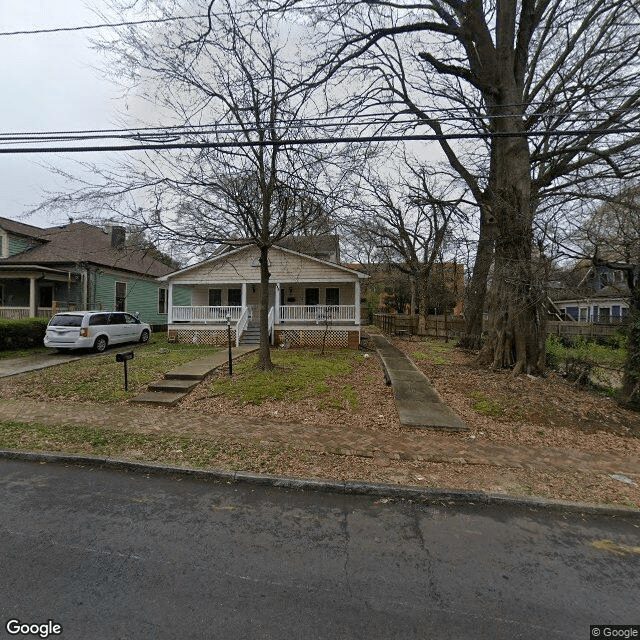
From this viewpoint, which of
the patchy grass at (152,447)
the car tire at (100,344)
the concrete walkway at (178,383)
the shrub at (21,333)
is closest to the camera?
the patchy grass at (152,447)

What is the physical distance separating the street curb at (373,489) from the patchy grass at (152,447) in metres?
0.14

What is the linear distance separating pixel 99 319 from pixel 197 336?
427 centimetres

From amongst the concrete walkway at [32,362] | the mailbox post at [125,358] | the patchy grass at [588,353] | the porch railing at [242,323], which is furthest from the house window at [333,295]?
the mailbox post at [125,358]

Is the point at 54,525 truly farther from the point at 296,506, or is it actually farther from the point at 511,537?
the point at 511,537

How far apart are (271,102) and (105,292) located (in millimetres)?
16067

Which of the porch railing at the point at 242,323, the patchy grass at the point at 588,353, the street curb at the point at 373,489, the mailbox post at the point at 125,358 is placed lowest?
the street curb at the point at 373,489

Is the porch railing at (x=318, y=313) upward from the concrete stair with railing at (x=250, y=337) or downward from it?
upward

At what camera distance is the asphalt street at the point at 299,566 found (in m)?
2.17

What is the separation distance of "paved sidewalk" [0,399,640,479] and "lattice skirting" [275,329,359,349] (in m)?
9.66

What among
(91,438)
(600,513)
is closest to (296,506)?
(600,513)

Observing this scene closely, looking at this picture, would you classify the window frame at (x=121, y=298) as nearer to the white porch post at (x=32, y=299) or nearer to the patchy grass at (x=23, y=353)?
the white porch post at (x=32, y=299)

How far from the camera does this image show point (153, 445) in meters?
5.06

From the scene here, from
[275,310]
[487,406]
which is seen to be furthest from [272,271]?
[487,406]

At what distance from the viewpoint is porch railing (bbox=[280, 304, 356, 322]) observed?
16.4m
